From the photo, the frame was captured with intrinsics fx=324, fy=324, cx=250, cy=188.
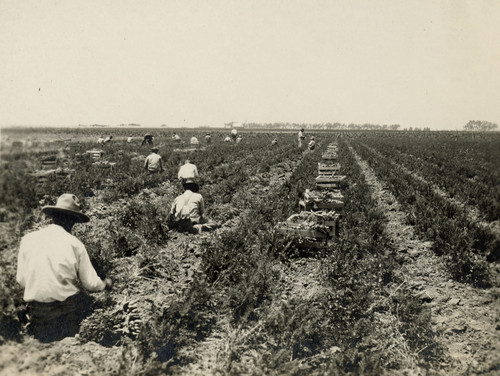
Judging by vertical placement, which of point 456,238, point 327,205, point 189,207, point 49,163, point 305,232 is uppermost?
point 49,163

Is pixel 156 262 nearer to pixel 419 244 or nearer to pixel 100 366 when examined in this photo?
pixel 100 366

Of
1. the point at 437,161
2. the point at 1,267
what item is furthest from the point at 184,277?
the point at 437,161

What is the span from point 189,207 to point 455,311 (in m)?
4.20

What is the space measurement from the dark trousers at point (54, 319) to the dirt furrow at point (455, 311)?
3473mm

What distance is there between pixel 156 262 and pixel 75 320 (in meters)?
1.34

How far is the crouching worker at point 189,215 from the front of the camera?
584cm

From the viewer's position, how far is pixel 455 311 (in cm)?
378

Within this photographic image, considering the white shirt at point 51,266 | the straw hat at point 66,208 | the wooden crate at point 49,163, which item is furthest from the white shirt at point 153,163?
the white shirt at point 51,266

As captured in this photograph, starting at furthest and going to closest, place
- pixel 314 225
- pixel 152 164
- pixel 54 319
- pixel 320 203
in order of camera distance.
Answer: pixel 152 164 < pixel 320 203 < pixel 314 225 < pixel 54 319

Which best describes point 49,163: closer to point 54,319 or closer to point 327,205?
point 54,319

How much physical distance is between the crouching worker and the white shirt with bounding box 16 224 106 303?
2711 mm

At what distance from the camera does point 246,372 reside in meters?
2.81

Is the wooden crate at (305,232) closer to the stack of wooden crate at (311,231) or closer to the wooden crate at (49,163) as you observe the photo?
the stack of wooden crate at (311,231)

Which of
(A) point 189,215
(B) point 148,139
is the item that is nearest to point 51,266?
(A) point 189,215
